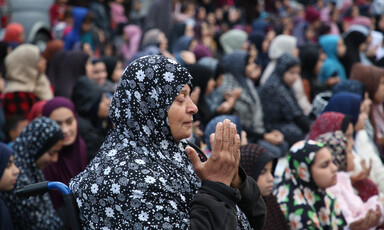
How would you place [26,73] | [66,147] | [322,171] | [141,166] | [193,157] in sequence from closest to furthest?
[141,166]
[193,157]
[322,171]
[66,147]
[26,73]

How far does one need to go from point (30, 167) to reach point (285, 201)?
1.87 meters

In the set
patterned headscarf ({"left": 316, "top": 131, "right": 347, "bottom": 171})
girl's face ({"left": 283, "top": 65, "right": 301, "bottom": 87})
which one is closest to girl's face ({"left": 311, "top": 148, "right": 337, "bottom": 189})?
patterned headscarf ({"left": 316, "top": 131, "right": 347, "bottom": 171})

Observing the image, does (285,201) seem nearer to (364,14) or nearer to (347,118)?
(347,118)

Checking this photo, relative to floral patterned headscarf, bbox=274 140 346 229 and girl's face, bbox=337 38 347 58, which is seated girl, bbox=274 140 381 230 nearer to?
floral patterned headscarf, bbox=274 140 346 229

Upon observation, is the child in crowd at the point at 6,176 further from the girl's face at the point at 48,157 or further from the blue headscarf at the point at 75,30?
the blue headscarf at the point at 75,30

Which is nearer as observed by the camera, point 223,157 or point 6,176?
point 223,157

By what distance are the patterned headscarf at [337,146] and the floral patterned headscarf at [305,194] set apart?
1.65ft

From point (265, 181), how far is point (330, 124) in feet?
4.73

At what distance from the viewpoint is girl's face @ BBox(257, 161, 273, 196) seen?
11.0 ft

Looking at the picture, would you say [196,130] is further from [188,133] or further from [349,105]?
[188,133]

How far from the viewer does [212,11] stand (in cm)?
1451

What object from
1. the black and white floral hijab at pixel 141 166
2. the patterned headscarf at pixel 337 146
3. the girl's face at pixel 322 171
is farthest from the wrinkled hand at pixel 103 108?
the black and white floral hijab at pixel 141 166

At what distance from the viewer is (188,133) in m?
2.22

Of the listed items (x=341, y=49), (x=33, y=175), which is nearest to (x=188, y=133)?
(x=33, y=175)
